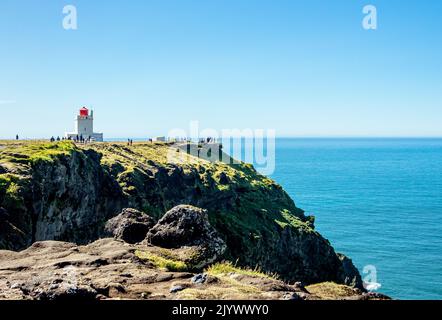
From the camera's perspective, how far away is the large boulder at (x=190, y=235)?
18391 mm

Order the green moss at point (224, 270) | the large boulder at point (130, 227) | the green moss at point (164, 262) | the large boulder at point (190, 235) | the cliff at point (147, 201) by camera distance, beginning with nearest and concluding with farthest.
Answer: the green moss at point (224, 270), the green moss at point (164, 262), the large boulder at point (190, 235), the large boulder at point (130, 227), the cliff at point (147, 201)

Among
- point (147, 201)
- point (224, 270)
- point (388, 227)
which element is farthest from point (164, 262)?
point (388, 227)

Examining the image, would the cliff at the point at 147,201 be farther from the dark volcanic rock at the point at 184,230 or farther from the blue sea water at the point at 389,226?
the blue sea water at the point at 389,226

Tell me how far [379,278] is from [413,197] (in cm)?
8397

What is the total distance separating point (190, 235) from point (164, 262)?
251 centimetres

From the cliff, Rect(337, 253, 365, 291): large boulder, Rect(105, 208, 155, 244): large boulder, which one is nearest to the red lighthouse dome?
the cliff

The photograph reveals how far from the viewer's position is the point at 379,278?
265 feet

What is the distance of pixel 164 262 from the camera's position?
55.4ft

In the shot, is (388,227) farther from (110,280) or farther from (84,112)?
(110,280)

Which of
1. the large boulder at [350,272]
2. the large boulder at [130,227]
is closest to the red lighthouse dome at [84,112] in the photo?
the large boulder at [350,272]

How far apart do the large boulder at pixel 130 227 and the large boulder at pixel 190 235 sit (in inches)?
69.3
